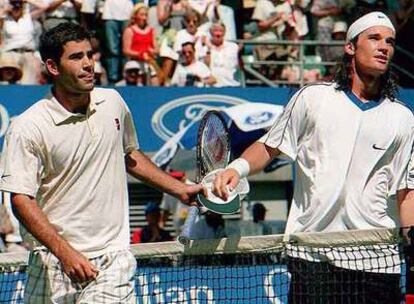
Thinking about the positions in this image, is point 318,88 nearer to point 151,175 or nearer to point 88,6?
point 151,175

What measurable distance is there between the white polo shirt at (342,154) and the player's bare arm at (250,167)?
57 mm

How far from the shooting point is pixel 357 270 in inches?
286

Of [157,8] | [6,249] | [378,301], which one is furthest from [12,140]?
[157,8]

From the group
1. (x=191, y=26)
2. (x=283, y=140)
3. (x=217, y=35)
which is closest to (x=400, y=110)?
(x=283, y=140)

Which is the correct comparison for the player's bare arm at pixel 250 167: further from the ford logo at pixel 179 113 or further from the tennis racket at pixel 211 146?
the ford logo at pixel 179 113

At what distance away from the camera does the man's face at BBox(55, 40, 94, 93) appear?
7.05 metres

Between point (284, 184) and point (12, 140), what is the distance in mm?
12296

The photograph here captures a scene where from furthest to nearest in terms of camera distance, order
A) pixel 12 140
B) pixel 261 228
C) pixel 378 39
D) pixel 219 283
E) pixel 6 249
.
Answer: pixel 261 228, pixel 6 249, pixel 219 283, pixel 378 39, pixel 12 140

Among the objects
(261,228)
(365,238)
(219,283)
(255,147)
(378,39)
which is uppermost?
(378,39)

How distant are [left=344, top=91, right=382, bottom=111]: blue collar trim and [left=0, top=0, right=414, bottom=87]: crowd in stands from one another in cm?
1026

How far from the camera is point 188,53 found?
18.1 metres

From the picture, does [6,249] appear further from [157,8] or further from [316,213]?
[316,213]

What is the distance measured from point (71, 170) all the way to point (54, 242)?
1.47 ft

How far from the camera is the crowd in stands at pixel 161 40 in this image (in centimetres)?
1730
